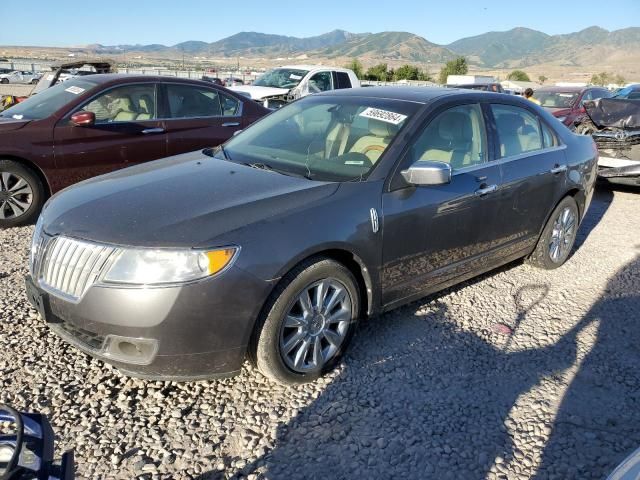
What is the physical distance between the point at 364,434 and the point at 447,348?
3.62 feet

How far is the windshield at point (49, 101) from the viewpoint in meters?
6.04

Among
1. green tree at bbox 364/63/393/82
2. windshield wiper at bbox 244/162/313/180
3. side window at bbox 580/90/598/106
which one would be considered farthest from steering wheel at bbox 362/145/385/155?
green tree at bbox 364/63/393/82

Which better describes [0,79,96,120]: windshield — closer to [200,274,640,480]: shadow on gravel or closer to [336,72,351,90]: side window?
[200,274,640,480]: shadow on gravel

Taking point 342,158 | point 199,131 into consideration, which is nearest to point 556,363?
point 342,158

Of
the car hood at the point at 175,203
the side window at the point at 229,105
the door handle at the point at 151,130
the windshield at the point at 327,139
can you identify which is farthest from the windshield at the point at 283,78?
the car hood at the point at 175,203

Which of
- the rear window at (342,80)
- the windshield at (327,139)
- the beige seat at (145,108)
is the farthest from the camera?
the rear window at (342,80)

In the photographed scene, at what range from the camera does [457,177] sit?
378 cm

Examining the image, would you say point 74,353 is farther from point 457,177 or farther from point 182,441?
point 457,177

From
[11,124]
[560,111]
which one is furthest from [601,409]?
[560,111]

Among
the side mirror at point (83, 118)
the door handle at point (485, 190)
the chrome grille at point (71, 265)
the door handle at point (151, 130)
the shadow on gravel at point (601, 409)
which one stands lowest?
the shadow on gravel at point (601, 409)

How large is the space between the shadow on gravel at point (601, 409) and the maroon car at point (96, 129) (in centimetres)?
488

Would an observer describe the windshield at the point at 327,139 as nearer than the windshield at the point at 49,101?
Yes

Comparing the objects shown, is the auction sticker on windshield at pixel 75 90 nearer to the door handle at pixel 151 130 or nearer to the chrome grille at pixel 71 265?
the door handle at pixel 151 130

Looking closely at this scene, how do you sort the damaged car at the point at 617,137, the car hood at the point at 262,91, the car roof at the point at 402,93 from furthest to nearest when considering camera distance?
the car hood at the point at 262,91 → the damaged car at the point at 617,137 → the car roof at the point at 402,93
